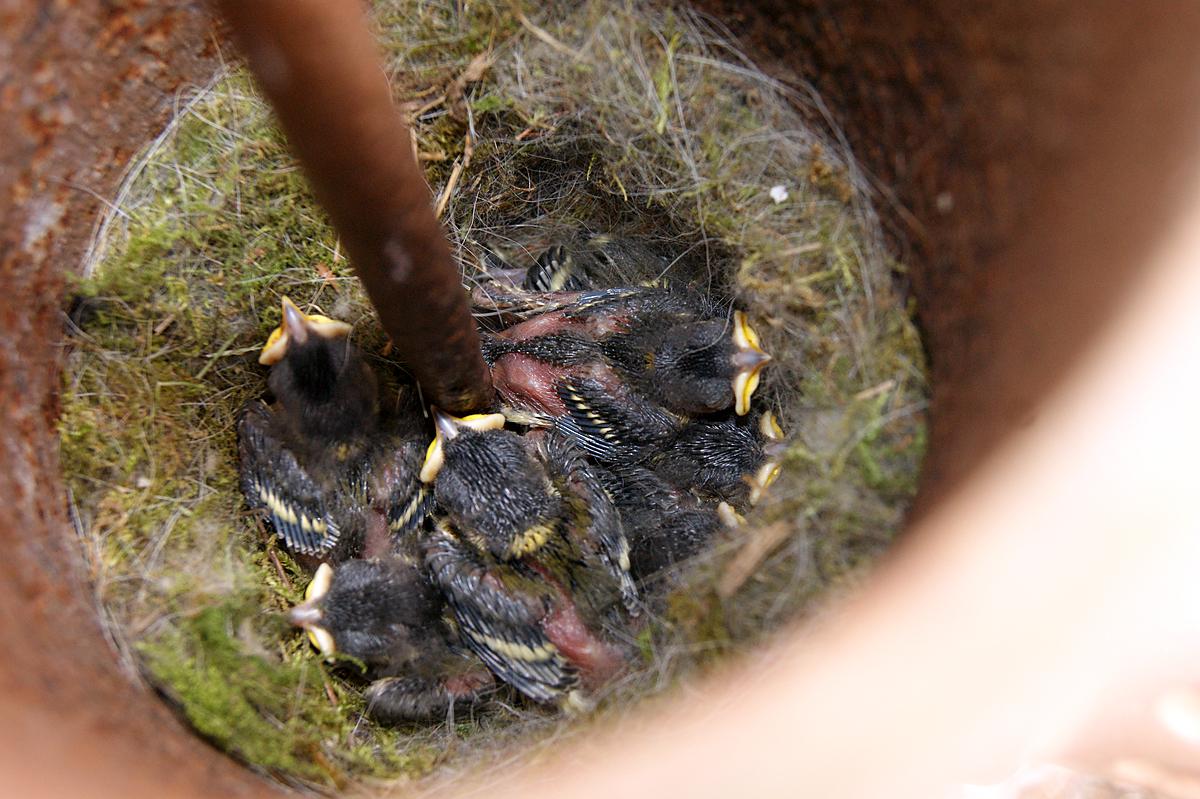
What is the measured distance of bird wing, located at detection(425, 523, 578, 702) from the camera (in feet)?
3.56

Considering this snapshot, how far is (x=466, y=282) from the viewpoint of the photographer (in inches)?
55.4

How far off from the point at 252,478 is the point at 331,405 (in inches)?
7.2

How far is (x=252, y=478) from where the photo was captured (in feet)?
3.83

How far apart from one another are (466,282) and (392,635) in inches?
27.1

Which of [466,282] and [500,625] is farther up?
[466,282]

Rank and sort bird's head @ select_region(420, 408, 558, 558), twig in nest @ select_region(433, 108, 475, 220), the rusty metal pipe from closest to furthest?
the rusty metal pipe, bird's head @ select_region(420, 408, 558, 558), twig in nest @ select_region(433, 108, 475, 220)

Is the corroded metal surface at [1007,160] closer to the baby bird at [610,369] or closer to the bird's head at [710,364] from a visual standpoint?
the bird's head at [710,364]

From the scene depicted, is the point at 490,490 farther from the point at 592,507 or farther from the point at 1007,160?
the point at 1007,160

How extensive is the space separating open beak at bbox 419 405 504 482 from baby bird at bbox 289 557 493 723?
0.54 ft

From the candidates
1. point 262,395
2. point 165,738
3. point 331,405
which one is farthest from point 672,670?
point 262,395

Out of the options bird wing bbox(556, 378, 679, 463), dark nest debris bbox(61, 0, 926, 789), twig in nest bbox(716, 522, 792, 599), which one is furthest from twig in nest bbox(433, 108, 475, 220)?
twig in nest bbox(716, 522, 792, 599)

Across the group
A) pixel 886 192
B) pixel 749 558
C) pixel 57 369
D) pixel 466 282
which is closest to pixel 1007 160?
pixel 886 192

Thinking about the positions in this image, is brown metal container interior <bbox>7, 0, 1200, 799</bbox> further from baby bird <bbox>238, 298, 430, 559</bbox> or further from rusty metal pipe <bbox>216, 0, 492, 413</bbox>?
rusty metal pipe <bbox>216, 0, 492, 413</bbox>

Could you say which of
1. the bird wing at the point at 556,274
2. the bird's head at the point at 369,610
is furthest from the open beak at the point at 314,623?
the bird wing at the point at 556,274
